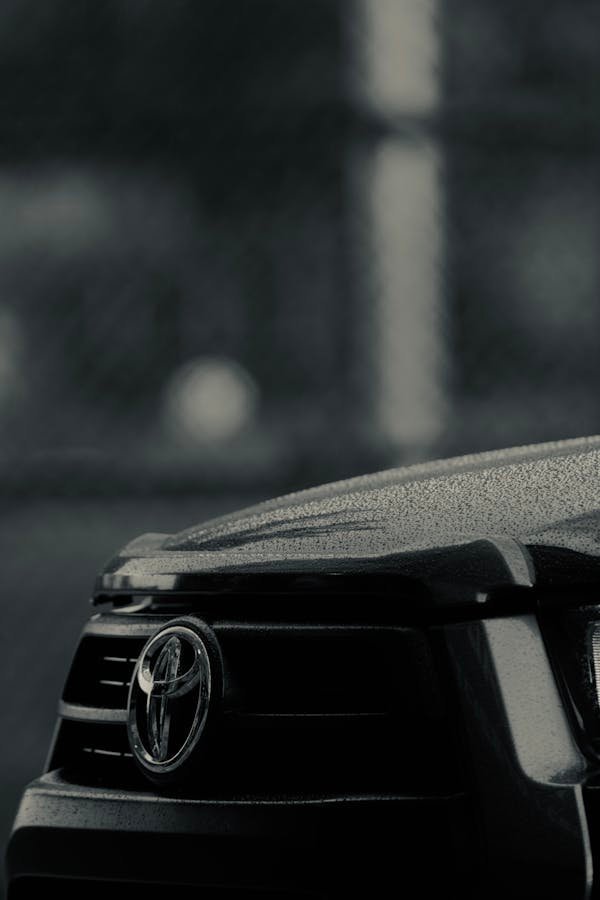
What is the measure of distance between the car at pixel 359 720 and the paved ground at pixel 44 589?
142 inches

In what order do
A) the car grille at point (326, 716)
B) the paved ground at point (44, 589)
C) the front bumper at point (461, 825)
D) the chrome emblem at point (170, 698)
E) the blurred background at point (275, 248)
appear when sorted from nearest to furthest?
the front bumper at point (461, 825)
the car grille at point (326, 716)
the chrome emblem at point (170, 698)
the paved ground at point (44, 589)
the blurred background at point (275, 248)

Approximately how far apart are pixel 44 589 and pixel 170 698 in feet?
12.8

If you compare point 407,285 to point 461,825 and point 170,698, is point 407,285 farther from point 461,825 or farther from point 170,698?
point 461,825

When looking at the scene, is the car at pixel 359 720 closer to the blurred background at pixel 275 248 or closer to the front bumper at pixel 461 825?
the front bumper at pixel 461 825

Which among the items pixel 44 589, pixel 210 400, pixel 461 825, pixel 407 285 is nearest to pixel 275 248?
pixel 407 285

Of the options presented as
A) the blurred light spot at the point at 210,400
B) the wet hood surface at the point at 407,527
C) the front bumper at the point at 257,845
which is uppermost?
the blurred light spot at the point at 210,400

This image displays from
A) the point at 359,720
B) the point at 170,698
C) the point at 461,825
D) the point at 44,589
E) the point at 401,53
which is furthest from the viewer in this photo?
the point at 401,53

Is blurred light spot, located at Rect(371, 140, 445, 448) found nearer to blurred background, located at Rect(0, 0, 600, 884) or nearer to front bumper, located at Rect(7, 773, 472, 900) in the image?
blurred background, located at Rect(0, 0, 600, 884)

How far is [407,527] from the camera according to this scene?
2.13 meters

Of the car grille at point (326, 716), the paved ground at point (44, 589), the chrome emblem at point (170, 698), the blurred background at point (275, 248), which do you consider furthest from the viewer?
the blurred background at point (275, 248)

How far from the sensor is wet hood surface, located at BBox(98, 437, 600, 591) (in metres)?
2.00

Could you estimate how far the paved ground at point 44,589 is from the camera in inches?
230

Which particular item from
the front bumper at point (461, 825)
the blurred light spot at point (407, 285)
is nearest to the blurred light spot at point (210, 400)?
the blurred light spot at point (407, 285)

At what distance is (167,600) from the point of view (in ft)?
7.40
